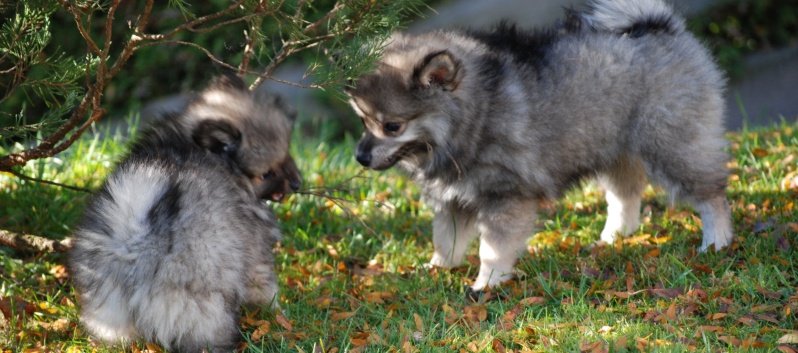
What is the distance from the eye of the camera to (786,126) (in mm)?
6219

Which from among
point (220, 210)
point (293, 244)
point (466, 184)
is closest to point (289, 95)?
point (293, 244)

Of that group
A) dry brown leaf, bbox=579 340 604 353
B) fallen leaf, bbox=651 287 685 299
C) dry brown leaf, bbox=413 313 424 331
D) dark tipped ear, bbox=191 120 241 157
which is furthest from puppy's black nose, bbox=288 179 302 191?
fallen leaf, bbox=651 287 685 299

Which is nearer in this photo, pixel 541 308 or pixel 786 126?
pixel 541 308

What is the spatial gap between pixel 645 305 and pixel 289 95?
206 inches

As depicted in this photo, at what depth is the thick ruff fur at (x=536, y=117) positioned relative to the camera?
393 cm

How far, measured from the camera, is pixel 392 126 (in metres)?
3.94

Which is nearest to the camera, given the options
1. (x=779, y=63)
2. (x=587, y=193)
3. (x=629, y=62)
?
(x=629, y=62)

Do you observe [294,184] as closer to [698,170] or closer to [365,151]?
[365,151]

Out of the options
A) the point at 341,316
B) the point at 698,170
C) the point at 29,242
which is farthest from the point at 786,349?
the point at 29,242

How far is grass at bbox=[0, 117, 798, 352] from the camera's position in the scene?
3.31m

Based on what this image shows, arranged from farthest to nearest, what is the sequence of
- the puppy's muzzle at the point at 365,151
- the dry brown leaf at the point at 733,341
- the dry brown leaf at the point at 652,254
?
the dry brown leaf at the point at 652,254
the puppy's muzzle at the point at 365,151
the dry brown leaf at the point at 733,341

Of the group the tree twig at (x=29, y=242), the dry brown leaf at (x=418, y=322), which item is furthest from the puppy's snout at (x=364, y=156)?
the tree twig at (x=29, y=242)

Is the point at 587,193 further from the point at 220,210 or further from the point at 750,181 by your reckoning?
the point at 220,210

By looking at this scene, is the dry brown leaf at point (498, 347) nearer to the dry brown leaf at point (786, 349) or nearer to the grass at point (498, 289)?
the grass at point (498, 289)
